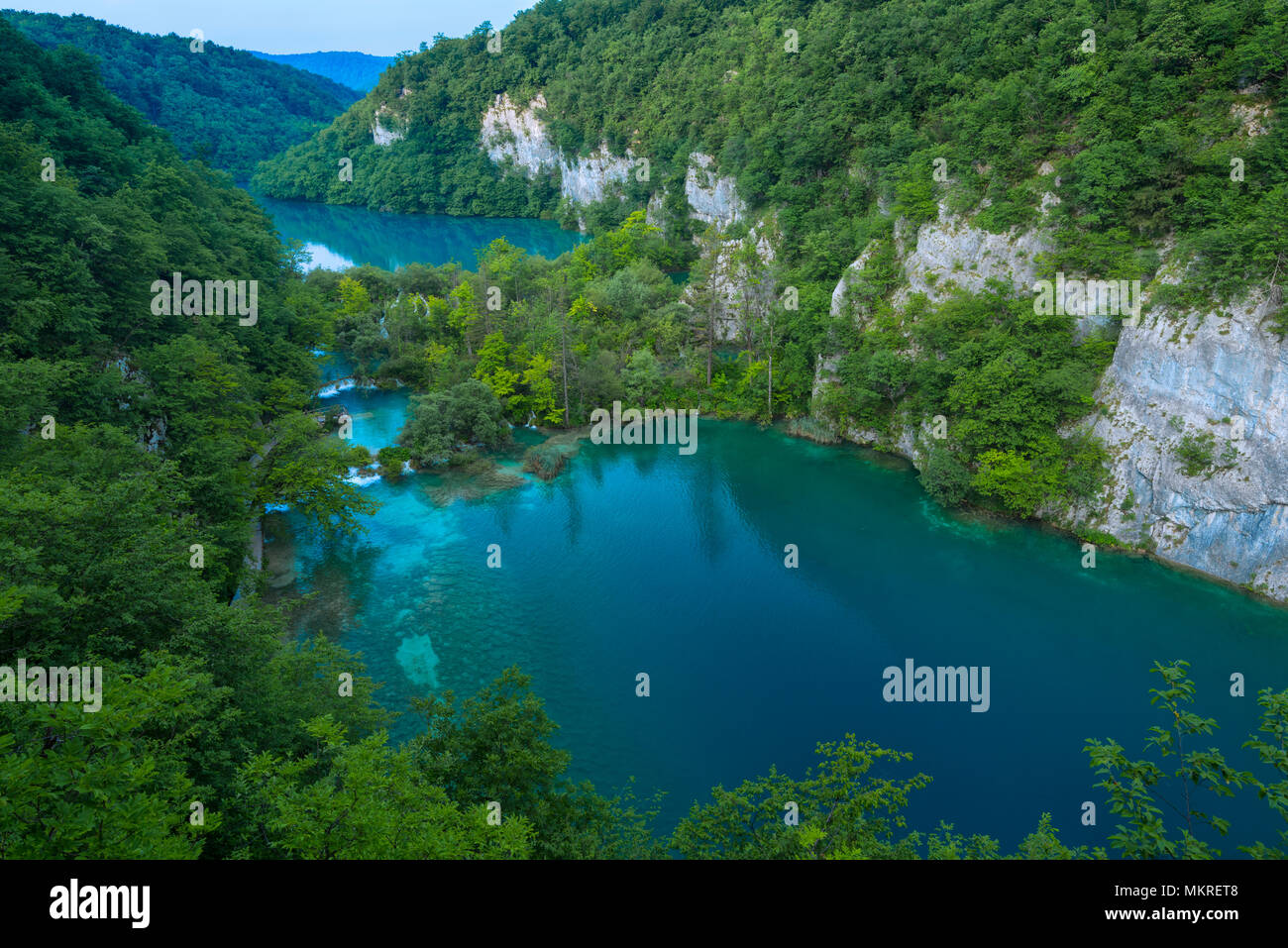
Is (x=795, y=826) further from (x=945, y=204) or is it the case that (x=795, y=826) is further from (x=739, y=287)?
(x=739, y=287)

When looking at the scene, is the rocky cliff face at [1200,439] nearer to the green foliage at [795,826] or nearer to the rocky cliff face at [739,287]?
the green foliage at [795,826]

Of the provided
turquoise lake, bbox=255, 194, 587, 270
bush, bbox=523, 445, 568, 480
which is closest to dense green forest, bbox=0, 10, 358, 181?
turquoise lake, bbox=255, 194, 587, 270

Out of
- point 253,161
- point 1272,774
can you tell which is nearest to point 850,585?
point 1272,774

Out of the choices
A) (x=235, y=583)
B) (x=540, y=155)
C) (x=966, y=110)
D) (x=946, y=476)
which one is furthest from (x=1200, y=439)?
(x=540, y=155)

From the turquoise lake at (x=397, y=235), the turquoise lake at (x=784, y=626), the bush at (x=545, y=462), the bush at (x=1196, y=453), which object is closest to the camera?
the turquoise lake at (x=784, y=626)

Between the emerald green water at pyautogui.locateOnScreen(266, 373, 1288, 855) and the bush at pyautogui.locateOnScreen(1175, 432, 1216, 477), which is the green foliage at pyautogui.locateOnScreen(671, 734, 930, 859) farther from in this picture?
the bush at pyautogui.locateOnScreen(1175, 432, 1216, 477)

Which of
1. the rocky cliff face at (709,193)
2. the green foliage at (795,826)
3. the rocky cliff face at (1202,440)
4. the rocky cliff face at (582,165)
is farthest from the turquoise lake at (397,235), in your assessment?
the green foliage at (795,826)

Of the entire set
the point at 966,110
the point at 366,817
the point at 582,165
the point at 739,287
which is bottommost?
the point at 366,817
